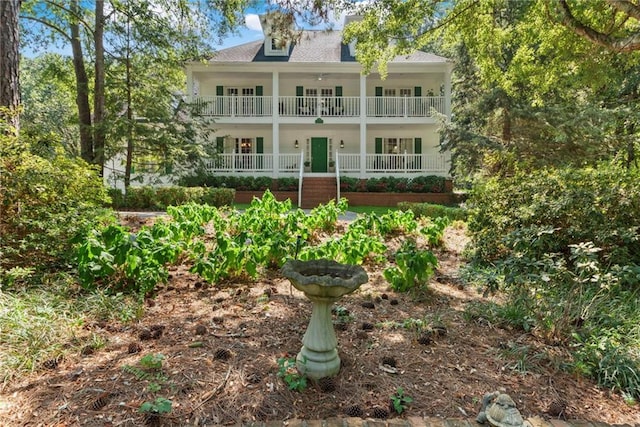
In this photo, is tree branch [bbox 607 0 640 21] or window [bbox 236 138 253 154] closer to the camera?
tree branch [bbox 607 0 640 21]

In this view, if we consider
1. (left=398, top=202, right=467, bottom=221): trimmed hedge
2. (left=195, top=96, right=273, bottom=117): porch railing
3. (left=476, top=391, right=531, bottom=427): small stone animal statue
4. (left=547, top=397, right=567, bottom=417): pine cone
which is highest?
(left=195, top=96, right=273, bottom=117): porch railing

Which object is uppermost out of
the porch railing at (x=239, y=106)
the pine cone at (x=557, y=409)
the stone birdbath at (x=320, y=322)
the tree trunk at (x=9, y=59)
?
the porch railing at (x=239, y=106)

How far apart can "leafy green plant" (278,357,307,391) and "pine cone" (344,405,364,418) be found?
0.33m

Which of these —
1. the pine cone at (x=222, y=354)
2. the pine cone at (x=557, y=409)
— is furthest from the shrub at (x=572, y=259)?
the pine cone at (x=222, y=354)

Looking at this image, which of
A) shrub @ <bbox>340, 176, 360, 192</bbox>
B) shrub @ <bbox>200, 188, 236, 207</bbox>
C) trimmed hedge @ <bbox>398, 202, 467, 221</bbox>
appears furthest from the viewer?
shrub @ <bbox>340, 176, 360, 192</bbox>

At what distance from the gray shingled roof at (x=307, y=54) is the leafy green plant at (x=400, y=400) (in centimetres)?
1712

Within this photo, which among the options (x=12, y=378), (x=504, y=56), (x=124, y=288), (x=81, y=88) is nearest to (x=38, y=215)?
(x=124, y=288)

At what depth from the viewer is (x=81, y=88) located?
12586 mm

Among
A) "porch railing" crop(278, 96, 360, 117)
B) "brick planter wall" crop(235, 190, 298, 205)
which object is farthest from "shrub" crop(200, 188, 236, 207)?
"porch railing" crop(278, 96, 360, 117)

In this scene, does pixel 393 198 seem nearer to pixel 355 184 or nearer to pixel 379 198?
pixel 379 198

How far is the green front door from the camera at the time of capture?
1959 centimetres

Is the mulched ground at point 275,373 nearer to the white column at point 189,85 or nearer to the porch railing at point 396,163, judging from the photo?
the porch railing at point 396,163

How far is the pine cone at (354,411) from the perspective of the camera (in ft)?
7.45

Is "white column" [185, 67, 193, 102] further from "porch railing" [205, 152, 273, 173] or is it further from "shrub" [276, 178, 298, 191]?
"shrub" [276, 178, 298, 191]
